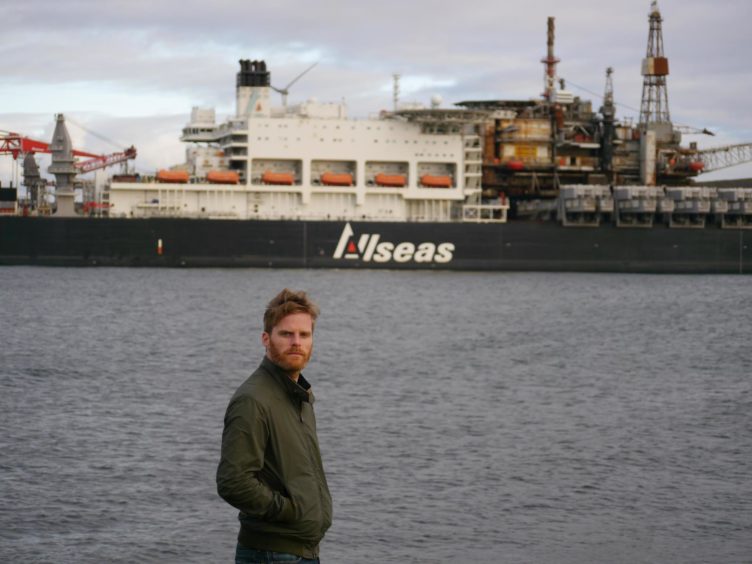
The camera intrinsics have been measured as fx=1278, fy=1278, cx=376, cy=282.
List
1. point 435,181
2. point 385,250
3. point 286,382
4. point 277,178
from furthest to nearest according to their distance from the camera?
point 435,181 → point 277,178 → point 385,250 → point 286,382

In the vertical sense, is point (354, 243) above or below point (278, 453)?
above

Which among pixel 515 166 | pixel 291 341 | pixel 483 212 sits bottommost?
pixel 291 341

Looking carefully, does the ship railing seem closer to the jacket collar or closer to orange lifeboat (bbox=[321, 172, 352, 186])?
orange lifeboat (bbox=[321, 172, 352, 186])

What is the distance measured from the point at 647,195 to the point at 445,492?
46631 millimetres

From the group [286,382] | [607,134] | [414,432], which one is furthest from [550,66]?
[286,382]

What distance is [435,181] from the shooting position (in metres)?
58.8

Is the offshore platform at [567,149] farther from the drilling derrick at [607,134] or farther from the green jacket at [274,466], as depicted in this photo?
the green jacket at [274,466]

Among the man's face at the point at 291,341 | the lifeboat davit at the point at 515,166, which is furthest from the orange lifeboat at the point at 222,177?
the man's face at the point at 291,341

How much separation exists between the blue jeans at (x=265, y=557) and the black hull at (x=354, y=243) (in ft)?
157

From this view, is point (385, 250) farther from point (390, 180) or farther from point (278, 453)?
point (278, 453)

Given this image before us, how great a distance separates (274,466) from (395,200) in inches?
2066

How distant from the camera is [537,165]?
199 ft

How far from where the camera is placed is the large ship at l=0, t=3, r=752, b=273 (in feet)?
178

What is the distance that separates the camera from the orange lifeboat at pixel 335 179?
2253 inches
